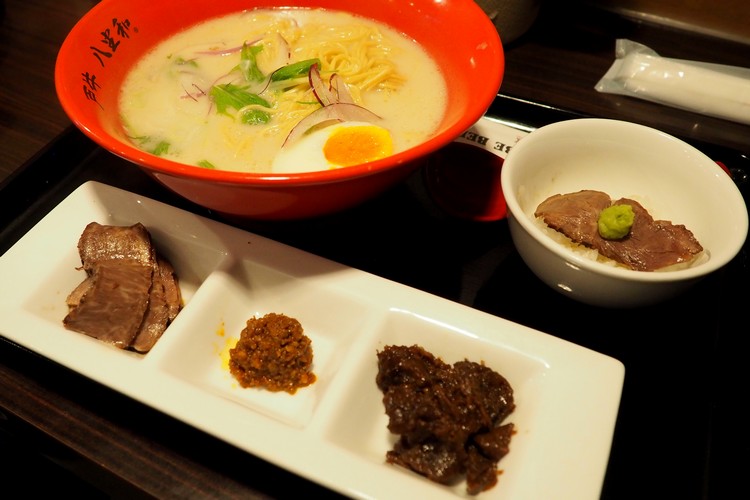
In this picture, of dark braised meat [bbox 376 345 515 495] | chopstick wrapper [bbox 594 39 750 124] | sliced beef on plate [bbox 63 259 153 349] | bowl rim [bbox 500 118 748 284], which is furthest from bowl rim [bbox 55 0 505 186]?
chopstick wrapper [bbox 594 39 750 124]

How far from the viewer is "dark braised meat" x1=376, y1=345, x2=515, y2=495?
125 cm

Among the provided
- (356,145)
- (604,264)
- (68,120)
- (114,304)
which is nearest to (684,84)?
(604,264)

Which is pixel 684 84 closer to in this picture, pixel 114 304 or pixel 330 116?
pixel 330 116

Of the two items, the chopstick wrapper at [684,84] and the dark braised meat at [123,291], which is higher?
the chopstick wrapper at [684,84]

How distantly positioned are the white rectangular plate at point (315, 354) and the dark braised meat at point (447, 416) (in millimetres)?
42

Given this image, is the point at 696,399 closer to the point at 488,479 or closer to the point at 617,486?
the point at 617,486

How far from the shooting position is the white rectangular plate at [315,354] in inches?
47.8

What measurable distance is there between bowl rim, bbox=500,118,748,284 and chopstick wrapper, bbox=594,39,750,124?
77cm

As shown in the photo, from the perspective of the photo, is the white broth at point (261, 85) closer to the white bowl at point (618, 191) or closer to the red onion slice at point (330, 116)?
the red onion slice at point (330, 116)

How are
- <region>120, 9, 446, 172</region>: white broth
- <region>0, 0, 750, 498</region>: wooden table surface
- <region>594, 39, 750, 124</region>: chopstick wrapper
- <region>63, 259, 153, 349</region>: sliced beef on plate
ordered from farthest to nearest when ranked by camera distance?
1. <region>594, 39, 750, 124</region>: chopstick wrapper
2. <region>120, 9, 446, 172</region>: white broth
3. <region>63, 259, 153, 349</region>: sliced beef on plate
4. <region>0, 0, 750, 498</region>: wooden table surface

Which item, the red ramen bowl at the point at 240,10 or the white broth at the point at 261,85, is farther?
the white broth at the point at 261,85

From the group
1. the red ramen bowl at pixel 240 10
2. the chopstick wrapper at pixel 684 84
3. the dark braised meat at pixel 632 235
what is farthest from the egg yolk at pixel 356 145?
the chopstick wrapper at pixel 684 84

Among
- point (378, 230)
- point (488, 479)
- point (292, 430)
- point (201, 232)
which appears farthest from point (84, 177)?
point (488, 479)

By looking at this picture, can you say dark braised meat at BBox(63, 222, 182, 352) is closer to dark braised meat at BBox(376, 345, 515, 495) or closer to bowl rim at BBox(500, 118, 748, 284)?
dark braised meat at BBox(376, 345, 515, 495)
